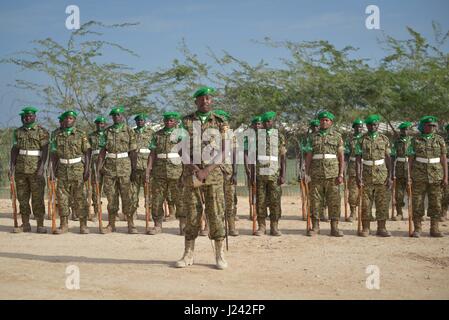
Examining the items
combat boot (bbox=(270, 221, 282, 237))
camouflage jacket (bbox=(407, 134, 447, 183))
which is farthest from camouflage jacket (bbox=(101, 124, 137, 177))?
camouflage jacket (bbox=(407, 134, 447, 183))

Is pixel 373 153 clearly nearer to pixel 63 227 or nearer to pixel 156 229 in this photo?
pixel 156 229

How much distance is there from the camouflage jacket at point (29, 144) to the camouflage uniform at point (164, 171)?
6.97ft

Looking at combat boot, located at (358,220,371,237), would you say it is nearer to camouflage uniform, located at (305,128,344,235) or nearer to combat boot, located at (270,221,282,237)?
camouflage uniform, located at (305,128,344,235)

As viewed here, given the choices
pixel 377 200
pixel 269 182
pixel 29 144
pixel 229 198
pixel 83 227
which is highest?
pixel 29 144

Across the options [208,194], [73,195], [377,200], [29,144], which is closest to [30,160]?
[29,144]

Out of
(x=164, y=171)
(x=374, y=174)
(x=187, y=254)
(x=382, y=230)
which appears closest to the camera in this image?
(x=187, y=254)

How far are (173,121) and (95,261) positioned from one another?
360cm

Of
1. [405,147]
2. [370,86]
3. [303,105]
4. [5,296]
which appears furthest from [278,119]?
[5,296]

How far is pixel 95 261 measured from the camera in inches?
349

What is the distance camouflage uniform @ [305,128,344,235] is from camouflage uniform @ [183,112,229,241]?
3.34 metres

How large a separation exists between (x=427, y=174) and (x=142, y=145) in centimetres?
585

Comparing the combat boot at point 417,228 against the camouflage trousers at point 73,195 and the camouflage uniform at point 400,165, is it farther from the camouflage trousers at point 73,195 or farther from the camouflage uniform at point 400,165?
the camouflage trousers at point 73,195

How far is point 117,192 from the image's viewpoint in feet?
38.4
